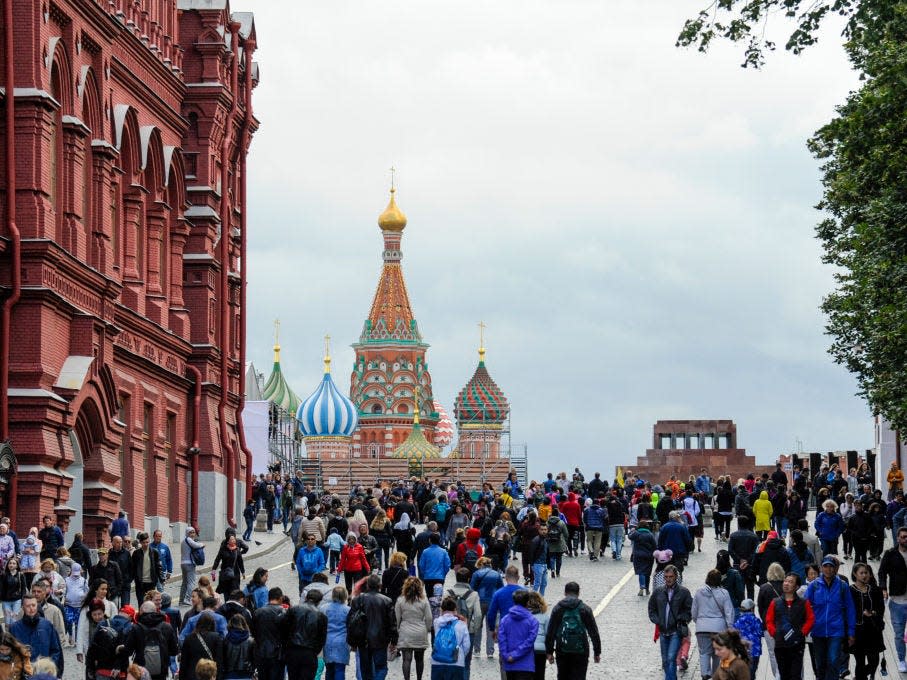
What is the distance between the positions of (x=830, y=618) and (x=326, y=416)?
117510mm

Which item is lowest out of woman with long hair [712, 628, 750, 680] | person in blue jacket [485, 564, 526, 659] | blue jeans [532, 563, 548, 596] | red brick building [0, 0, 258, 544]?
woman with long hair [712, 628, 750, 680]

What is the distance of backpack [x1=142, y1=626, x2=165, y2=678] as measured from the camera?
901 inches

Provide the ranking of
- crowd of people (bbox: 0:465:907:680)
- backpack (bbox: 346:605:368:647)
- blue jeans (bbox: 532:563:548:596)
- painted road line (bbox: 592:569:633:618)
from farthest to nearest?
painted road line (bbox: 592:569:633:618) < blue jeans (bbox: 532:563:548:596) < backpack (bbox: 346:605:368:647) < crowd of people (bbox: 0:465:907:680)

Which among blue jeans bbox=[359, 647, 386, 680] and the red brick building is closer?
blue jeans bbox=[359, 647, 386, 680]

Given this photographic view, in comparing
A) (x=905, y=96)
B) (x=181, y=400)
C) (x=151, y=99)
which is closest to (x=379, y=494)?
(x=181, y=400)

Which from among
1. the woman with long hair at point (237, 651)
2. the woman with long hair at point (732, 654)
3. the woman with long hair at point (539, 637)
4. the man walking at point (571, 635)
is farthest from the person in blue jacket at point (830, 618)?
the woman with long hair at point (237, 651)

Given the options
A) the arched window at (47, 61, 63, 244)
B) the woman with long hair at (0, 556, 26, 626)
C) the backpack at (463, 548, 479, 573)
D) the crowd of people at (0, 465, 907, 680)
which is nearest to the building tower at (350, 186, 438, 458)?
the arched window at (47, 61, 63, 244)

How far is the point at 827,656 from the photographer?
2589cm

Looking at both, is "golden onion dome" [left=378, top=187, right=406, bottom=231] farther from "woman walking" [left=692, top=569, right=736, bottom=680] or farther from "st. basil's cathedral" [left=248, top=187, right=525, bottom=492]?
"woman walking" [left=692, top=569, right=736, bottom=680]

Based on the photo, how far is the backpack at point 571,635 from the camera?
79.3ft

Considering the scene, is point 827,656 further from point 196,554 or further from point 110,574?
point 196,554

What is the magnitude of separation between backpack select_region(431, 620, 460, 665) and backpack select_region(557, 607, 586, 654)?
1.15 metres

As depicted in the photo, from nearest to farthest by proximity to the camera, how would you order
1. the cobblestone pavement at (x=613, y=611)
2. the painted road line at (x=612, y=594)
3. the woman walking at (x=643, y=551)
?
1. the cobblestone pavement at (x=613, y=611)
2. the painted road line at (x=612, y=594)
3. the woman walking at (x=643, y=551)

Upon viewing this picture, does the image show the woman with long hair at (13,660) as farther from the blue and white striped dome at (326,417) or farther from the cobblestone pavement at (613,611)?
the blue and white striped dome at (326,417)
